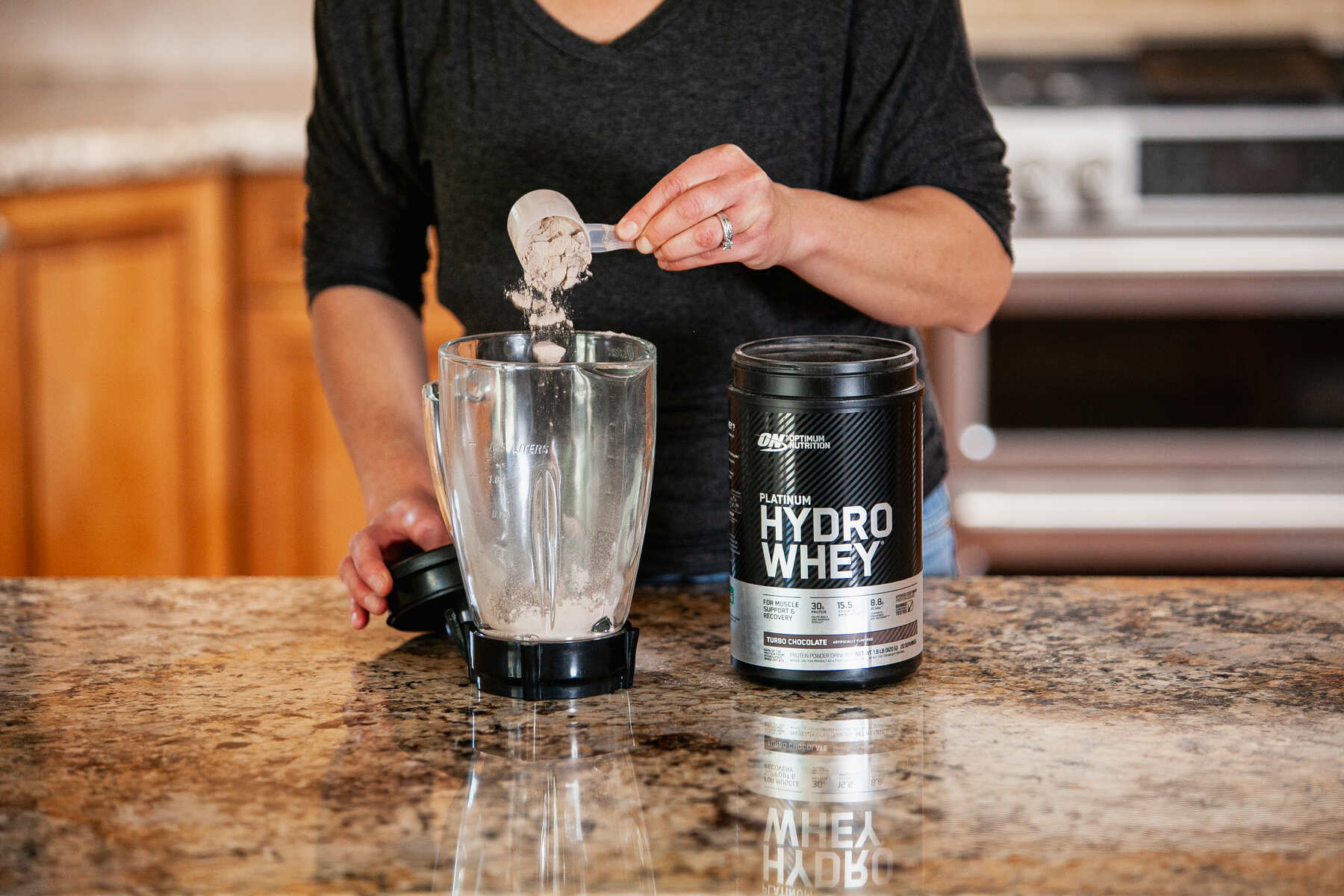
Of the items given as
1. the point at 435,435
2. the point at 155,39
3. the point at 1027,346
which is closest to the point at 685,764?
the point at 435,435

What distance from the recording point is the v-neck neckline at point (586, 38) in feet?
3.44

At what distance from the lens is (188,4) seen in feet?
9.25

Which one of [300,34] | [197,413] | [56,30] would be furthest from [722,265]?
[56,30]

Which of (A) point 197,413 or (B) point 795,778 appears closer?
(B) point 795,778

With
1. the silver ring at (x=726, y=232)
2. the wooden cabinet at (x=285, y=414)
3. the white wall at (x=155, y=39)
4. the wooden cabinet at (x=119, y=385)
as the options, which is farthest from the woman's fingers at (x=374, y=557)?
the white wall at (x=155, y=39)

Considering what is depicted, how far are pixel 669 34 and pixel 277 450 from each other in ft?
4.60

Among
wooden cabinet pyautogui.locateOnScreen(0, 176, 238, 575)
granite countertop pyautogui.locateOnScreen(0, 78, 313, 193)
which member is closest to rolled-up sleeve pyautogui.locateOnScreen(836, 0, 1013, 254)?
granite countertop pyautogui.locateOnScreen(0, 78, 313, 193)

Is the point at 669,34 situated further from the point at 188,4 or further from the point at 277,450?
the point at 188,4

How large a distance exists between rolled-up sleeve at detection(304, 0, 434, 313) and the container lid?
53cm

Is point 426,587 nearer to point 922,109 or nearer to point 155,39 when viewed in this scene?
point 922,109

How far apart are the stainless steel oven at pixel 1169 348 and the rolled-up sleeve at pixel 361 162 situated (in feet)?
4.02

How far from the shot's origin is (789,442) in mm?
675

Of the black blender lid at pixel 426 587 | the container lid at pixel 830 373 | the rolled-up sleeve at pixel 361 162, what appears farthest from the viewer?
the rolled-up sleeve at pixel 361 162

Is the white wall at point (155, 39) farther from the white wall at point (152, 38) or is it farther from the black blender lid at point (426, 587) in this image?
the black blender lid at point (426, 587)
